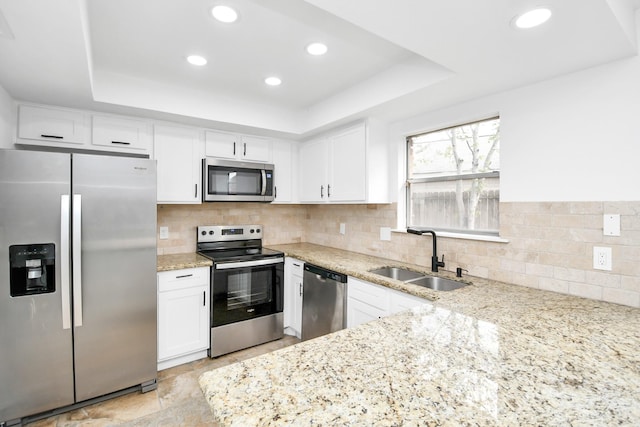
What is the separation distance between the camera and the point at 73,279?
2.01m

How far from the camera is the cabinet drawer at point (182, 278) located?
254 centimetres

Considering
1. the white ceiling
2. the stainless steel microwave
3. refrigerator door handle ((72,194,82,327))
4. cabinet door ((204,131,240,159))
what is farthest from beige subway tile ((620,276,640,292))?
refrigerator door handle ((72,194,82,327))

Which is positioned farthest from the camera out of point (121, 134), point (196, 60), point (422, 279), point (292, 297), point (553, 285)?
point (292, 297)

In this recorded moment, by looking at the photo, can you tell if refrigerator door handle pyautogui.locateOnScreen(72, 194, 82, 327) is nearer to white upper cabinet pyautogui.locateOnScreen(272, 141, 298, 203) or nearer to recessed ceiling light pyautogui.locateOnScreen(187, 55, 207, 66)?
recessed ceiling light pyautogui.locateOnScreen(187, 55, 207, 66)

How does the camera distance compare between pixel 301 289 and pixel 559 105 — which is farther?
pixel 301 289

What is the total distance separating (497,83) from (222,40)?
1.72m

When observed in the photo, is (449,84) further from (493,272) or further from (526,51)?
(493,272)

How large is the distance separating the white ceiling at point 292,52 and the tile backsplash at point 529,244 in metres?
0.83

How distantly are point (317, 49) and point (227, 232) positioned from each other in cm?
214

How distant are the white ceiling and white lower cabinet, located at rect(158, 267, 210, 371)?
1383mm

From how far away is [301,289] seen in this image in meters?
3.04

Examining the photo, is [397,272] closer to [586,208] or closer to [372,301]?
[372,301]

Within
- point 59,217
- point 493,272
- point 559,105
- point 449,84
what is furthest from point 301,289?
point 559,105

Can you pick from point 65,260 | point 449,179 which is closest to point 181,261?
point 65,260
